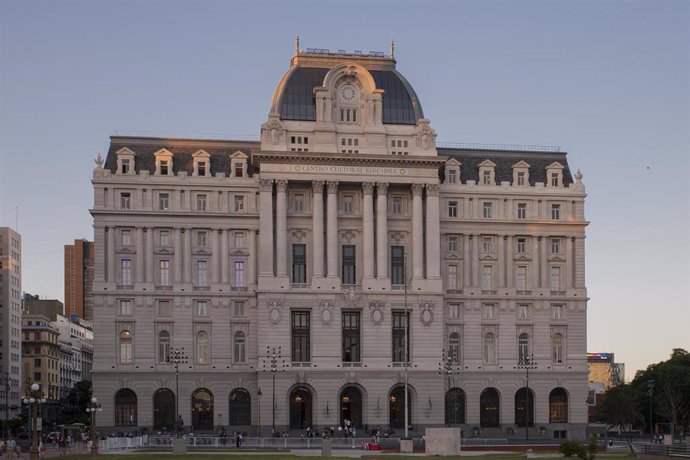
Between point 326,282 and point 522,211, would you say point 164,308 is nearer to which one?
point 326,282

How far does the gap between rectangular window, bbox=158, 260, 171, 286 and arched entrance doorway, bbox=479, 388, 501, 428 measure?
4196 centimetres

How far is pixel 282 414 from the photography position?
15200cm

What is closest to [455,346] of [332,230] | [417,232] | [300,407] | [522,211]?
[417,232]

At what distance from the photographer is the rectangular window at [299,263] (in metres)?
157

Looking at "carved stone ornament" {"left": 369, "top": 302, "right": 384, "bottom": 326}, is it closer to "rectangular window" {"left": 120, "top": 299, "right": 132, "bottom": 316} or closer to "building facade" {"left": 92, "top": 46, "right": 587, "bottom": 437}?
"building facade" {"left": 92, "top": 46, "right": 587, "bottom": 437}

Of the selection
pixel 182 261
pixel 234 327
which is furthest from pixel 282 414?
pixel 182 261

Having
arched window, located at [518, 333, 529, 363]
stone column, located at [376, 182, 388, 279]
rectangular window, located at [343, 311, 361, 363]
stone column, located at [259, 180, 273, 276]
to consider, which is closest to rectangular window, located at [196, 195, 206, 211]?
stone column, located at [259, 180, 273, 276]

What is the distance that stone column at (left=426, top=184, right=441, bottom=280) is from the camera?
158 meters

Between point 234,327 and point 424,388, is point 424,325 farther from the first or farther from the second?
point 234,327

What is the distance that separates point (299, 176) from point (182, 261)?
18000 millimetres

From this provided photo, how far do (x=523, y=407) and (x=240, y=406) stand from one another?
1419 inches

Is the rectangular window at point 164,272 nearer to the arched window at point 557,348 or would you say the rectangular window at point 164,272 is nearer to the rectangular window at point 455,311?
the rectangular window at point 455,311

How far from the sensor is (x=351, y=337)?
513ft

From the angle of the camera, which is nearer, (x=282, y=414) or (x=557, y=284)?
(x=282, y=414)
